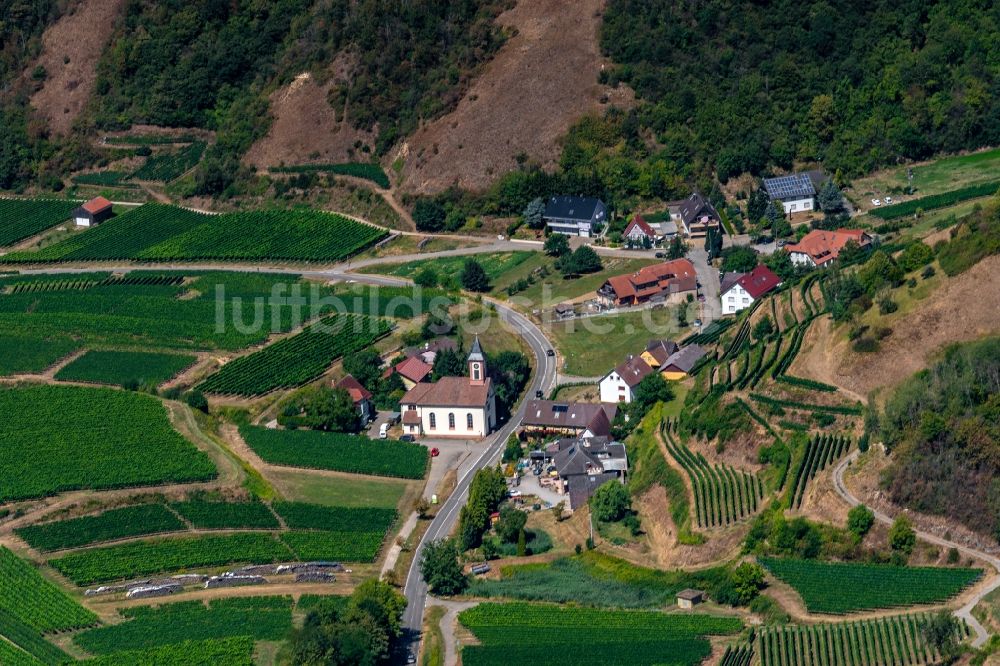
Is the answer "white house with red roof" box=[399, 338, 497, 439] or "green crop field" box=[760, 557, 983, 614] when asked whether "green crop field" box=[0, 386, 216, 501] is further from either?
"green crop field" box=[760, 557, 983, 614]

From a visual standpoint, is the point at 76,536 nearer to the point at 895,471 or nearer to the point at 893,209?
the point at 895,471

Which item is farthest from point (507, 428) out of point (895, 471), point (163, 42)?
point (163, 42)

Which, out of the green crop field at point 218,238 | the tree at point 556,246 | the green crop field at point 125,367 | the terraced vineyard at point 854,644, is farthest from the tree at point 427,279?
the terraced vineyard at point 854,644

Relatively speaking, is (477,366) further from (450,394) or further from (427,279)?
(427,279)

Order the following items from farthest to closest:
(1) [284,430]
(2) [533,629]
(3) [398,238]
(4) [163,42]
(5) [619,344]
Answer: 1. (4) [163,42]
2. (3) [398,238]
3. (5) [619,344]
4. (1) [284,430]
5. (2) [533,629]

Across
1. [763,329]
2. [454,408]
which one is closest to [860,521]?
[763,329]

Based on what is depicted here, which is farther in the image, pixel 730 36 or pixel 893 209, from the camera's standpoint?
pixel 730 36
